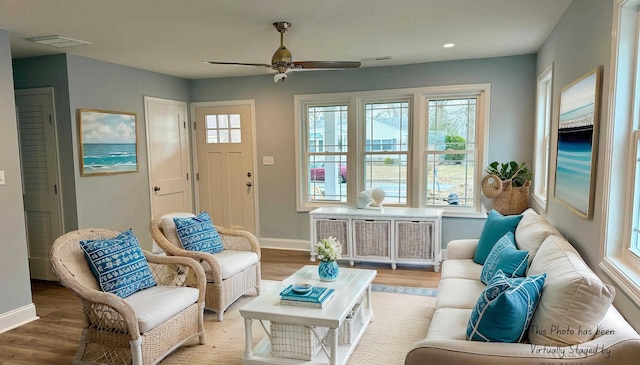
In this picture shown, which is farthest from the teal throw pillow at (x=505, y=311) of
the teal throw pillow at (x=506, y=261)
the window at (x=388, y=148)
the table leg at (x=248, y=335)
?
the window at (x=388, y=148)

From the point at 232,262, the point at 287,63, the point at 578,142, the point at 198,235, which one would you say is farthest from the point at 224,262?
the point at 578,142

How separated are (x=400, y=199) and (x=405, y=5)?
9.07 feet

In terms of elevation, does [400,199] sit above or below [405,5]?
below

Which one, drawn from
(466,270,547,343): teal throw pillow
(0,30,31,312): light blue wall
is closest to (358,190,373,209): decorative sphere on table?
(466,270,547,343): teal throw pillow

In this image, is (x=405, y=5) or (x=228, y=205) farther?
(x=228, y=205)

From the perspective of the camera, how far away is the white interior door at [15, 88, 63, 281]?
167 inches

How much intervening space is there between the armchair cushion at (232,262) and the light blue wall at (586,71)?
253cm

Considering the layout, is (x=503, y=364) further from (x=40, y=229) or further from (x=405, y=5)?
(x=40, y=229)

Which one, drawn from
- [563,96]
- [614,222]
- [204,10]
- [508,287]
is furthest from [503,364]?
[204,10]

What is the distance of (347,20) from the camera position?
321cm

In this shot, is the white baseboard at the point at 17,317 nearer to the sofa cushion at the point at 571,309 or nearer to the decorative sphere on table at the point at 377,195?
the decorative sphere on table at the point at 377,195

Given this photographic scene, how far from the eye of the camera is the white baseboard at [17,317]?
331cm

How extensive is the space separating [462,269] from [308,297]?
52.3 inches

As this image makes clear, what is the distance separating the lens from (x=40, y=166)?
171 inches
